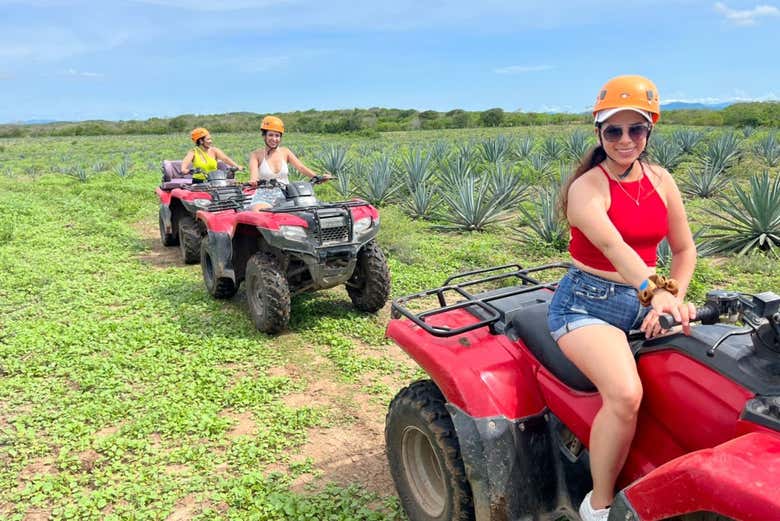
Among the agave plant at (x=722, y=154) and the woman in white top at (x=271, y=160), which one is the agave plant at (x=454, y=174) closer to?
the woman in white top at (x=271, y=160)

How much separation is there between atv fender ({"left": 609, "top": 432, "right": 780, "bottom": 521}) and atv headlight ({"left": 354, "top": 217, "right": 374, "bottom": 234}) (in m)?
3.68

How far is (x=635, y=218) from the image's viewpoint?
2.11 metres

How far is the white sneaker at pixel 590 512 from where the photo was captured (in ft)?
6.23

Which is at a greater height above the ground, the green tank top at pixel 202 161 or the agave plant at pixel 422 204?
the green tank top at pixel 202 161

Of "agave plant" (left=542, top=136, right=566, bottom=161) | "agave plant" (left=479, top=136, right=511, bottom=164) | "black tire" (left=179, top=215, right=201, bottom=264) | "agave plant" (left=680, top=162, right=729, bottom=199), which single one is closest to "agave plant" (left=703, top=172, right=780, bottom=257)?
"agave plant" (left=680, top=162, right=729, bottom=199)

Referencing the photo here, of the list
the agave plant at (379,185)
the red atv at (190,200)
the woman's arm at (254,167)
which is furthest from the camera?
the agave plant at (379,185)

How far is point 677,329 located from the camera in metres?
1.91

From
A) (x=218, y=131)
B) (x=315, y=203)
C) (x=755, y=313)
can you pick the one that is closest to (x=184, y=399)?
(x=315, y=203)

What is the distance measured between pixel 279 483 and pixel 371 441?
66cm

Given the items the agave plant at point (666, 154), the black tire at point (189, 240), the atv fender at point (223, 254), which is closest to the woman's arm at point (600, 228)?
the atv fender at point (223, 254)

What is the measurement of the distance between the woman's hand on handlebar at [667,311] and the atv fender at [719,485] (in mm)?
359

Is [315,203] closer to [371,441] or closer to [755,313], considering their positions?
[371,441]

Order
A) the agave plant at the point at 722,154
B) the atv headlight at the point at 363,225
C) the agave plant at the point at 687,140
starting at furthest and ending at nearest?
the agave plant at the point at 687,140 < the agave plant at the point at 722,154 < the atv headlight at the point at 363,225

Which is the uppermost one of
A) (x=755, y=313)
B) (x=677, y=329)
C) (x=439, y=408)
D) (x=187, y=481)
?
(x=755, y=313)
